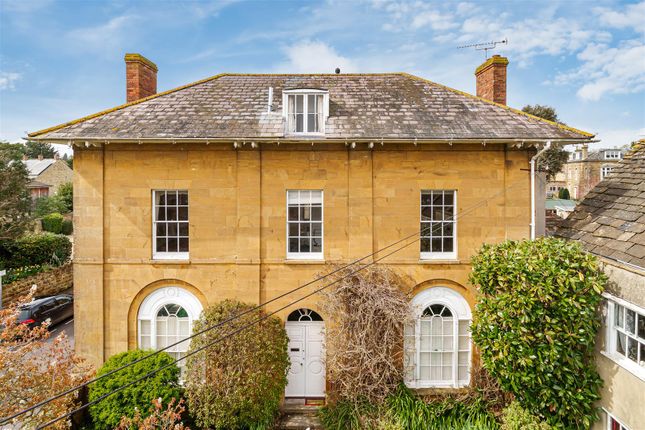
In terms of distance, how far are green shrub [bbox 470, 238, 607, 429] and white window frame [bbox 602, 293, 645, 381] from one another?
0.85 ft

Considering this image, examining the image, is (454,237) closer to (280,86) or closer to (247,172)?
(247,172)

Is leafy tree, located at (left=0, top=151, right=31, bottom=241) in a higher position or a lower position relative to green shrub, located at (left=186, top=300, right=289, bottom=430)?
higher

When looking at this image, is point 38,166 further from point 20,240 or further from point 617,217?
point 617,217

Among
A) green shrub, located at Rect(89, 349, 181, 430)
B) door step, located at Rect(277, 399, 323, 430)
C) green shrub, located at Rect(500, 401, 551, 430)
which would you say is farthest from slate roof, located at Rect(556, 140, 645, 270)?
Result: green shrub, located at Rect(89, 349, 181, 430)

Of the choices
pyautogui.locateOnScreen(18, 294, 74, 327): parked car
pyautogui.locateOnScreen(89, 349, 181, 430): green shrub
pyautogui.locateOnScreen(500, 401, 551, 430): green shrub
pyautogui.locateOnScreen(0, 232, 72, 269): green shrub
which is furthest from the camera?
pyautogui.locateOnScreen(0, 232, 72, 269): green shrub

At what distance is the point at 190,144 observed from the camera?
11.8 metres

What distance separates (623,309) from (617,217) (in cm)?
305

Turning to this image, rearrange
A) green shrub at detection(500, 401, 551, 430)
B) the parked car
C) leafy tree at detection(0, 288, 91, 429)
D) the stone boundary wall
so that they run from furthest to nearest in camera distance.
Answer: the stone boundary wall, the parked car, green shrub at detection(500, 401, 551, 430), leafy tree at detection(0, 288, 91, 429)

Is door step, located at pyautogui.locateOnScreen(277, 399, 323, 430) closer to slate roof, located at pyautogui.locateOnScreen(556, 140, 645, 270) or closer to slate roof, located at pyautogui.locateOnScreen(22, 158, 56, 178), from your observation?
slate roof, located at pyautogui.locateOnScreen(556, 140, 645, 270)

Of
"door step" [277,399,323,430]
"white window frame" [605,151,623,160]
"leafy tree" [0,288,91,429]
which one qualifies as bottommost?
"door step" [277,399,323,430]

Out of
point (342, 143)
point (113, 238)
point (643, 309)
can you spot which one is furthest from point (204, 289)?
point (643, 309)

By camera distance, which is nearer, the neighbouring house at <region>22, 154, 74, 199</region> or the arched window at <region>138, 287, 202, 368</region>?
the arched window at <region>138, 287, 202, 368</region>

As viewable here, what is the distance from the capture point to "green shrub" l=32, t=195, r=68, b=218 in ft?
121

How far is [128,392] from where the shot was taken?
9930 millimetres
